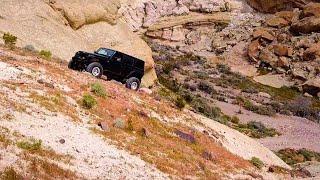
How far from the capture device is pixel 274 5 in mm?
97750

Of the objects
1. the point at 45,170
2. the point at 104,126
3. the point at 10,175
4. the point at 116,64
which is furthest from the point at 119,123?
the point at 116,64

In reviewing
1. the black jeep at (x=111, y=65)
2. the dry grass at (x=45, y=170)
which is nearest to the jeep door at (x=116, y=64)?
the black jeep at (x=111, y=65)

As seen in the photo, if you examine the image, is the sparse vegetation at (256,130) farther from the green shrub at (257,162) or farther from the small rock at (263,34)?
the small rock at (263,34)

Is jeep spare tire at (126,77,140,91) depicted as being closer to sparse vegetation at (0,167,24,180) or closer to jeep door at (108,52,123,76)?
jeep door at (108,52,123,76)

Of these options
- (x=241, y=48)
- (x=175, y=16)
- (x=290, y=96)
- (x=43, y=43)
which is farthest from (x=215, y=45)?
(x=43, y=43)

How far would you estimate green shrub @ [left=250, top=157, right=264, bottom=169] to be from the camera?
26.1 m

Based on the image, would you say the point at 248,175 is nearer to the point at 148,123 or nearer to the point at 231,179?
the point at 231,179

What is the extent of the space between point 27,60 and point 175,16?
2783 inches

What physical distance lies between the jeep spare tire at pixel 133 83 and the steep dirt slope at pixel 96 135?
2.55 meters

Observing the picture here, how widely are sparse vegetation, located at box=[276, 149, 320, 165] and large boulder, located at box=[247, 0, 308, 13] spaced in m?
59.1

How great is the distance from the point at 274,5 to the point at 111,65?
241ft

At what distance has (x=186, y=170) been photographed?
62.8ft

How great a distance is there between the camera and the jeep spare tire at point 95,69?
2923 centimetres

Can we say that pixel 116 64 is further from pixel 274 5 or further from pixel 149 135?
pixel 274 5
